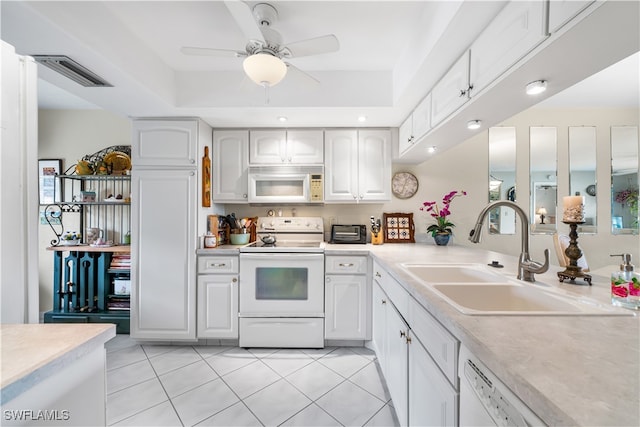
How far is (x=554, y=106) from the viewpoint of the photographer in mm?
2830

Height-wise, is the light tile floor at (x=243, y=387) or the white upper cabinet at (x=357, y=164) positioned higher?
the white upper cabinet at (x=357, y=164)

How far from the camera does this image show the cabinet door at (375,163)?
2.72 metres

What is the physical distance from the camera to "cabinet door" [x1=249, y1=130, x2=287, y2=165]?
8.93 feet

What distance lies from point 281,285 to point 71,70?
215 centimetres

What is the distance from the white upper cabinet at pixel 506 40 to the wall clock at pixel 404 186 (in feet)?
5.59

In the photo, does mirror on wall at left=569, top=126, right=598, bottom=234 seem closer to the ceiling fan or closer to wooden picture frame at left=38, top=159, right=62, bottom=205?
the ceiling fan

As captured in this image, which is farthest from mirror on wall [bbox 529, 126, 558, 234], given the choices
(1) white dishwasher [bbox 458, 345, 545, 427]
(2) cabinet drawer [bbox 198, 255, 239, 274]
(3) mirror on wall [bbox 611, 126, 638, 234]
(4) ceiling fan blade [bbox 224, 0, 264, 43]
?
(2) cabinet drawer [bbox 198, 255, 239, 274]

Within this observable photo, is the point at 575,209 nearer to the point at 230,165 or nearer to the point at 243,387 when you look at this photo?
the point at 243,387

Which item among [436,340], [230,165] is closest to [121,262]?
[230,165]

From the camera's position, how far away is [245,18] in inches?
50.1

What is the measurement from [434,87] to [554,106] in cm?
210

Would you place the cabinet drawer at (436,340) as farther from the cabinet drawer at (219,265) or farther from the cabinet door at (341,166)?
the cabinet drawer at (219,265)

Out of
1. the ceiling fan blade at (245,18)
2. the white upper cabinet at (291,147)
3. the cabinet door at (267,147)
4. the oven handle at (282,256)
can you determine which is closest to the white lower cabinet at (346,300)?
the oven handle at (282,256)

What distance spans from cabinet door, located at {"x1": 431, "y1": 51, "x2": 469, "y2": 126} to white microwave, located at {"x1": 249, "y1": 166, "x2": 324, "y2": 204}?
1.26 meters
